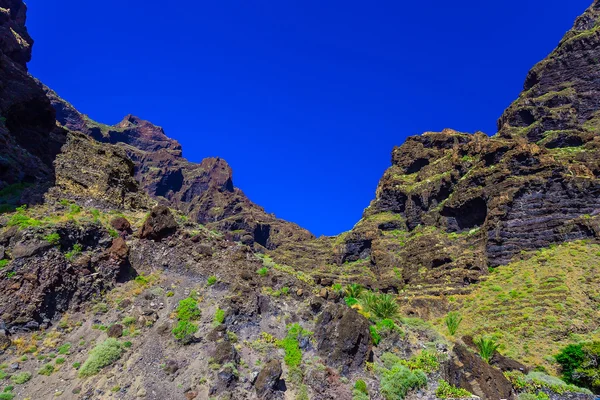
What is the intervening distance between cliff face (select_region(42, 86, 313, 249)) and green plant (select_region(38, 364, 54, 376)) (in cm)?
11066

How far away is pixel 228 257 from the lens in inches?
1054

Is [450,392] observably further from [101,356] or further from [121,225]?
[121,225]

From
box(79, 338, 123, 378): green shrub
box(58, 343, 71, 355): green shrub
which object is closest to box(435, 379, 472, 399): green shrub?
Answer: box(79, 338, 123, 378): green shrub

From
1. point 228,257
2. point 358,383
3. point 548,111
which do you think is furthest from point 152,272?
point 548,111

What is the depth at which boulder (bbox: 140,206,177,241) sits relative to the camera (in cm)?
2638

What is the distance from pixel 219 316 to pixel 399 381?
10991mm

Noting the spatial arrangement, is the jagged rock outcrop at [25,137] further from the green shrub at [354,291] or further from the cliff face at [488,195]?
the cliff face at [488,195]

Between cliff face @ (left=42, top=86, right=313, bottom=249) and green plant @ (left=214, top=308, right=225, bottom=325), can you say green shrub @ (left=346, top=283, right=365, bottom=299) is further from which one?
cliff face @ (left=42, top=86, right=313, bottom=249)

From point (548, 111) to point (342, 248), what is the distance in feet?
216

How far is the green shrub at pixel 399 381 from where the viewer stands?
19.7 meters

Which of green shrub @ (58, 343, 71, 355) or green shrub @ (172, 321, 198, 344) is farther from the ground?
green shrub @ (172, 321, 198, 344)

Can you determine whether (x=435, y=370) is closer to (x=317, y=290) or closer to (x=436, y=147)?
(x=317, y=290)

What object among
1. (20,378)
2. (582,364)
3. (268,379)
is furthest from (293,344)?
(582,364)

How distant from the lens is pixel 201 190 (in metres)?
181
